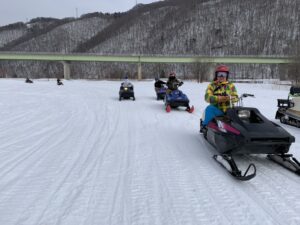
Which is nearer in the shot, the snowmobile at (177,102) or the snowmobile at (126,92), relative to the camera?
the snowmobile at (177,102)

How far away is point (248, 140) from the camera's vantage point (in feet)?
13.3

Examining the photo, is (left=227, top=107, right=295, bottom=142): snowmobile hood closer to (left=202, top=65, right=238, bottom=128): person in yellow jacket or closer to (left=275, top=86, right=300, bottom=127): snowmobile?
(left=202, top=65, right=238, bottom=128): person in yellow jacket

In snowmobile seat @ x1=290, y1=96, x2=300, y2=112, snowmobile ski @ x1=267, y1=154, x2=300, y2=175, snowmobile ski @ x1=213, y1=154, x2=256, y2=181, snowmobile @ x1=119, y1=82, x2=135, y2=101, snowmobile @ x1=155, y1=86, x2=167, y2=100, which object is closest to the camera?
snowmobile ski @ x1=213, y1=154, x2=256, y2=181

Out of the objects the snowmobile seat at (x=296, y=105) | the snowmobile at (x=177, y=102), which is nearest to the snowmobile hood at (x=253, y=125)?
the snowmobile seat at (x=296, y=105)

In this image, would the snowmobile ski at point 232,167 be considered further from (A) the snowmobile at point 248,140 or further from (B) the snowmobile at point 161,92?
(B) the snowmobile at point 161,92

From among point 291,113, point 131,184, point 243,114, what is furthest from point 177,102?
point 131,184

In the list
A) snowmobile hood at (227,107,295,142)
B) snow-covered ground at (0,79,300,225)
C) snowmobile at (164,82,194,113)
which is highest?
snowmobile hood at (227,107,295,142)

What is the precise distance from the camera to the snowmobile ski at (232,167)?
383 centimetres

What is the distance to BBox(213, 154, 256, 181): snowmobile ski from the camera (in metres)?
3.83

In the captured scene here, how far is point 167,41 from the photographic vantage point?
122438 mm

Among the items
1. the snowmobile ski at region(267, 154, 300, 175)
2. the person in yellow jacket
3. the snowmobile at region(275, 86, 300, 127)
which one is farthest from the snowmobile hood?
the snowmobile at region(275, 86, 300, 127)

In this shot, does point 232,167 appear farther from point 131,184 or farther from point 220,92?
point 220,92

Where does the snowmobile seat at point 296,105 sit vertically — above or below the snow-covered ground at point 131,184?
above

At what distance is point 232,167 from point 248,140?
1.62 feet
